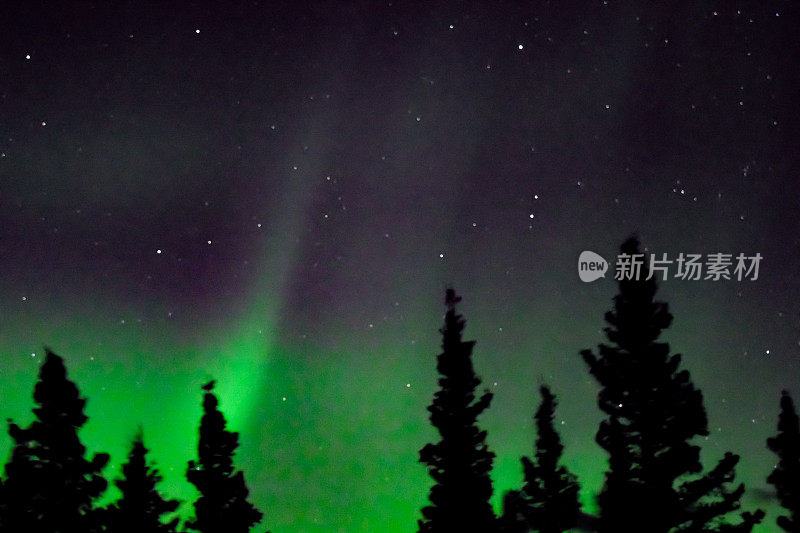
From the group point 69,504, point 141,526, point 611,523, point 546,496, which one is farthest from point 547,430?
point 69,504

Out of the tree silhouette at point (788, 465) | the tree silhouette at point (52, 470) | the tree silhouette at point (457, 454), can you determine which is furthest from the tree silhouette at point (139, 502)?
the tree silhouette at point (788, 465)

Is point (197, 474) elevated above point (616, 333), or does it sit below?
below

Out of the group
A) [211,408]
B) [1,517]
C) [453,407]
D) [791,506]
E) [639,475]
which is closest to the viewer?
[639,475]

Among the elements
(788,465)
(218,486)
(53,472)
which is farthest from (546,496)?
(53,472)

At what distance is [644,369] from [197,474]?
17598 millimetres

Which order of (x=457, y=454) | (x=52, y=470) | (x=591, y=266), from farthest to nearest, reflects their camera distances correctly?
(x=457, y=454) → (x=52, y=470) → (x=591, y=266)

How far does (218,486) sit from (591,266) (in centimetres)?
1729

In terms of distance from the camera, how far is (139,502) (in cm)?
2759

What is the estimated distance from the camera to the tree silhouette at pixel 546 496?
116 feet

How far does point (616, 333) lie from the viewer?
20.8 meters

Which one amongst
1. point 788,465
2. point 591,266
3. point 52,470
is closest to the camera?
point 591,266

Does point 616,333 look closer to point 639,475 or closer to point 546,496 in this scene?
point 639,475

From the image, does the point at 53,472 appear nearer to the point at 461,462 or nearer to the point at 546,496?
the point at 461,462

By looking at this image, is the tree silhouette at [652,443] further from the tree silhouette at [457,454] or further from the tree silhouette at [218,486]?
the tree silhouette at [218,486]
